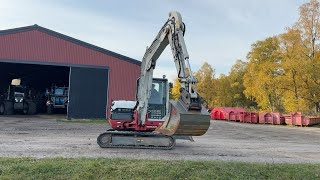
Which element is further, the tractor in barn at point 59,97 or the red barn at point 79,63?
the tractor in barn at point 59,97

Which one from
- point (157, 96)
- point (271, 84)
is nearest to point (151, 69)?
point (157, 96)

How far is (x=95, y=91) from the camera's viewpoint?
2875cm

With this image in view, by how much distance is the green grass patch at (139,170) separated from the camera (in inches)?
307

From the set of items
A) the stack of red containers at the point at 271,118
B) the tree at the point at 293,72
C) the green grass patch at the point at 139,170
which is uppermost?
the tree at the point at 293,72

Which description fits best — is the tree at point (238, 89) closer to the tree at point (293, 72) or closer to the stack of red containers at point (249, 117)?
the stack of red containers at point (249, 117)

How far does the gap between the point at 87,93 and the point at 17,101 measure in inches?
332

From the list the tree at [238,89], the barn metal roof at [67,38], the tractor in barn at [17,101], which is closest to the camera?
the barn metal roof at [67,38]

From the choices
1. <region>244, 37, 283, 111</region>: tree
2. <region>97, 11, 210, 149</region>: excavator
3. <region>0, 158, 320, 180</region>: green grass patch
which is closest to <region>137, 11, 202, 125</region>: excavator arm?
<region>97, 11, 210, 149</region>: excavator

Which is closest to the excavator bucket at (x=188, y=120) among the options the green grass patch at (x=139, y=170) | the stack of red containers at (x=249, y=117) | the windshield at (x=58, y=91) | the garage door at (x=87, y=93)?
the green grass patch at (x=139, y=170)

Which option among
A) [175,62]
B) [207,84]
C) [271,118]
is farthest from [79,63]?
[207,84]

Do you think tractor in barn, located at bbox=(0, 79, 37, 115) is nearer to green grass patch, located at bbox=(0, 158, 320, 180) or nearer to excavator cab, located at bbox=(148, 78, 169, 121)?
excavator cab, located at bbox=(148, 78, 169, 121)

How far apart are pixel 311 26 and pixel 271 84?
7644 mm

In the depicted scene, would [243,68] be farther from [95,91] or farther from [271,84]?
[95,91]

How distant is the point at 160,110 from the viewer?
13.7 metres
